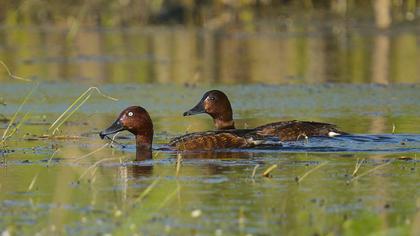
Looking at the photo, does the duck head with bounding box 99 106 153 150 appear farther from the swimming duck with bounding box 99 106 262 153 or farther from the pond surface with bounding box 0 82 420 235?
the pond surface with bounding box 0 82 420 235

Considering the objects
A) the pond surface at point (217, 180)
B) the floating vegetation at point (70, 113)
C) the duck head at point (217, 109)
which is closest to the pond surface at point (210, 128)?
the pond surface at point (217, 180)

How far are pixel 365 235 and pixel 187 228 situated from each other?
4.01 feet

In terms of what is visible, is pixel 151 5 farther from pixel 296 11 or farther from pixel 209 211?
pixel 209 211

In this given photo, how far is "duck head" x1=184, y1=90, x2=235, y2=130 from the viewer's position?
13.4 meters

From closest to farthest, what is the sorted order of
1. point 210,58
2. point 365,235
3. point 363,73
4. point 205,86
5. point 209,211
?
point 365,235 → point 209,211 → point 205,86 → point 363,73 → point 210,58

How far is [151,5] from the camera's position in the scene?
2886 centimetres

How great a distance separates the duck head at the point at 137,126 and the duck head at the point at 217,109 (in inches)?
50.3

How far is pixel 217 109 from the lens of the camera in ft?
44.0

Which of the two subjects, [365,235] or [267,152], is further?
[267,152]

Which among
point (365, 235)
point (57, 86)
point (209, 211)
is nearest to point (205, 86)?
point (57, 86)

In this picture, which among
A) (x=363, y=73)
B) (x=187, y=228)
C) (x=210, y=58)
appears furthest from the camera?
(x=210, y=58)

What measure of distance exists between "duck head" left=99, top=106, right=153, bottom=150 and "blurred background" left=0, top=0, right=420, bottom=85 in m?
6.08

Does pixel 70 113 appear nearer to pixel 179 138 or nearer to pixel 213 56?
pixel 179 138

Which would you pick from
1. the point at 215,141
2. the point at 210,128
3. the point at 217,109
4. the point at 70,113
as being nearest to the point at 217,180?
the point at 215,141
